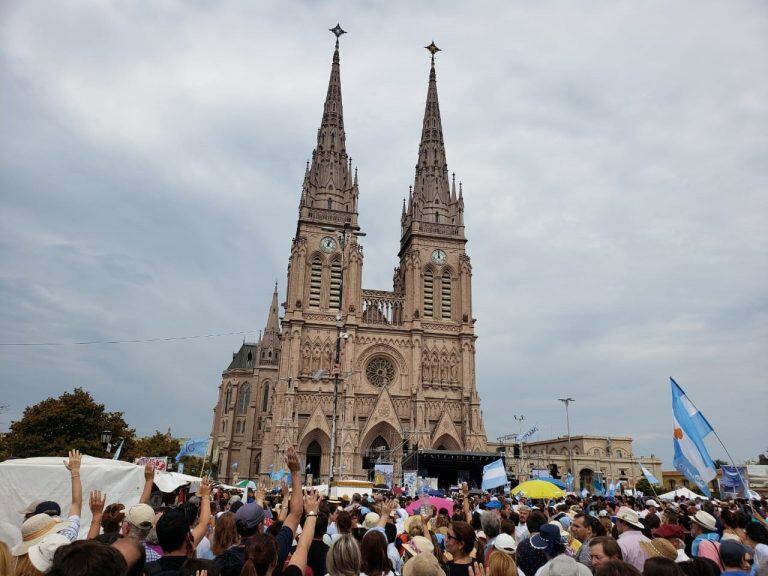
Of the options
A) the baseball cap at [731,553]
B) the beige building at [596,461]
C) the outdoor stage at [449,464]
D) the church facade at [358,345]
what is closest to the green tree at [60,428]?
the church facade at [358,345]

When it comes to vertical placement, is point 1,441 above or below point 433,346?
below

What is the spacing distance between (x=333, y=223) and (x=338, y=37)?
94.4 ft

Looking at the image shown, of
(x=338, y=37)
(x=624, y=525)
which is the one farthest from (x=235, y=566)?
(x=338, y=37)

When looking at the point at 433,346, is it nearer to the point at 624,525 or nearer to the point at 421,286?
the point at 421,286

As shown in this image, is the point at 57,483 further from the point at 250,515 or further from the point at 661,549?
the point at 661,549

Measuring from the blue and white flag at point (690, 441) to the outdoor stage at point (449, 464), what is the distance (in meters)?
30.9

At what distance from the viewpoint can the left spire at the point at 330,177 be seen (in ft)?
174

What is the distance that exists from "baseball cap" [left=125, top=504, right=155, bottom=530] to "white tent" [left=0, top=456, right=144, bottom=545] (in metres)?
6.92

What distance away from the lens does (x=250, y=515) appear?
502 cm

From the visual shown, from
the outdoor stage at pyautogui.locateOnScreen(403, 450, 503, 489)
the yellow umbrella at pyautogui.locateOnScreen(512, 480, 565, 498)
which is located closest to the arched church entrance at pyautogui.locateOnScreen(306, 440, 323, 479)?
the outdoor stage at pyautogui.locateOnScreen(403, 450, 503, 489)

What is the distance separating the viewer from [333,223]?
171ft

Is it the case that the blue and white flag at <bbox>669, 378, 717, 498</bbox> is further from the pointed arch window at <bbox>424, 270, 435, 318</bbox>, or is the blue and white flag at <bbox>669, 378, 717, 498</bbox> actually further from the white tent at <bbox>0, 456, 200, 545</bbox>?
the pointed arch window at <bbox>424, 270, 435, 318</bbox>

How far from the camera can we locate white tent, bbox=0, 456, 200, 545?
1079 cm

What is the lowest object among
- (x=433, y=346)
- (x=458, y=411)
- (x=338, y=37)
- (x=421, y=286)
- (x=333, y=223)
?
(x=458, y=411)
